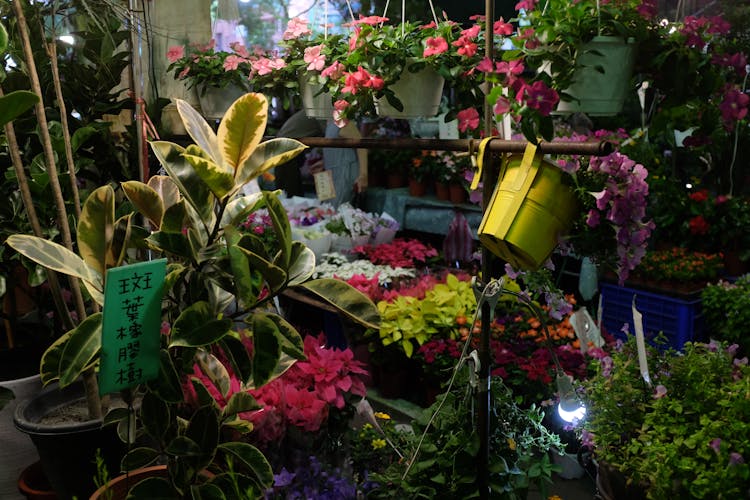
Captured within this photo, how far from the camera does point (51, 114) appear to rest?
9.04 ft

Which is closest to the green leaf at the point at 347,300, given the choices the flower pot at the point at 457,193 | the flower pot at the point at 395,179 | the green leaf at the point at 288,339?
the green leaf at the point at 288,339

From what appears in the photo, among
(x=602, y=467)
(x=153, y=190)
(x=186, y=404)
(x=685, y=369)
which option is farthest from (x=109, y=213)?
(x=685, y=369)

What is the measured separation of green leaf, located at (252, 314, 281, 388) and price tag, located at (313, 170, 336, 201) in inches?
113

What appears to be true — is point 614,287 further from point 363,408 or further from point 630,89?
point 630,89

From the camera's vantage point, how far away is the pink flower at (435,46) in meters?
1.78

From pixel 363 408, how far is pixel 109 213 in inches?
39.8

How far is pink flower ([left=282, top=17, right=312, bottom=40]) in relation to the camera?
2.24 m

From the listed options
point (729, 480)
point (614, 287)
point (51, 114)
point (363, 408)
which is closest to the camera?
point (729, 480)

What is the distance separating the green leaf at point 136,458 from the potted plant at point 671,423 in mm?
1125

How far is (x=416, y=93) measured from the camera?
75.6 inches

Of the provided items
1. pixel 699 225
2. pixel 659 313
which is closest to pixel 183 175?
pixel 659 313

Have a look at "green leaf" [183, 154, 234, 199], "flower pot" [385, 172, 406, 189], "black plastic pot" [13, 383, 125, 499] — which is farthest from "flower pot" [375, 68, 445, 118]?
"flower pot" [385, 172, 406, 189]

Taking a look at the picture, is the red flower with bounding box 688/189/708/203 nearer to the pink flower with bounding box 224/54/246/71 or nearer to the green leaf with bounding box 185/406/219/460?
the pink flower with bounding box 224/54/246/71

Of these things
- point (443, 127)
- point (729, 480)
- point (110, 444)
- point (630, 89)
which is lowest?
point (110, 444)
